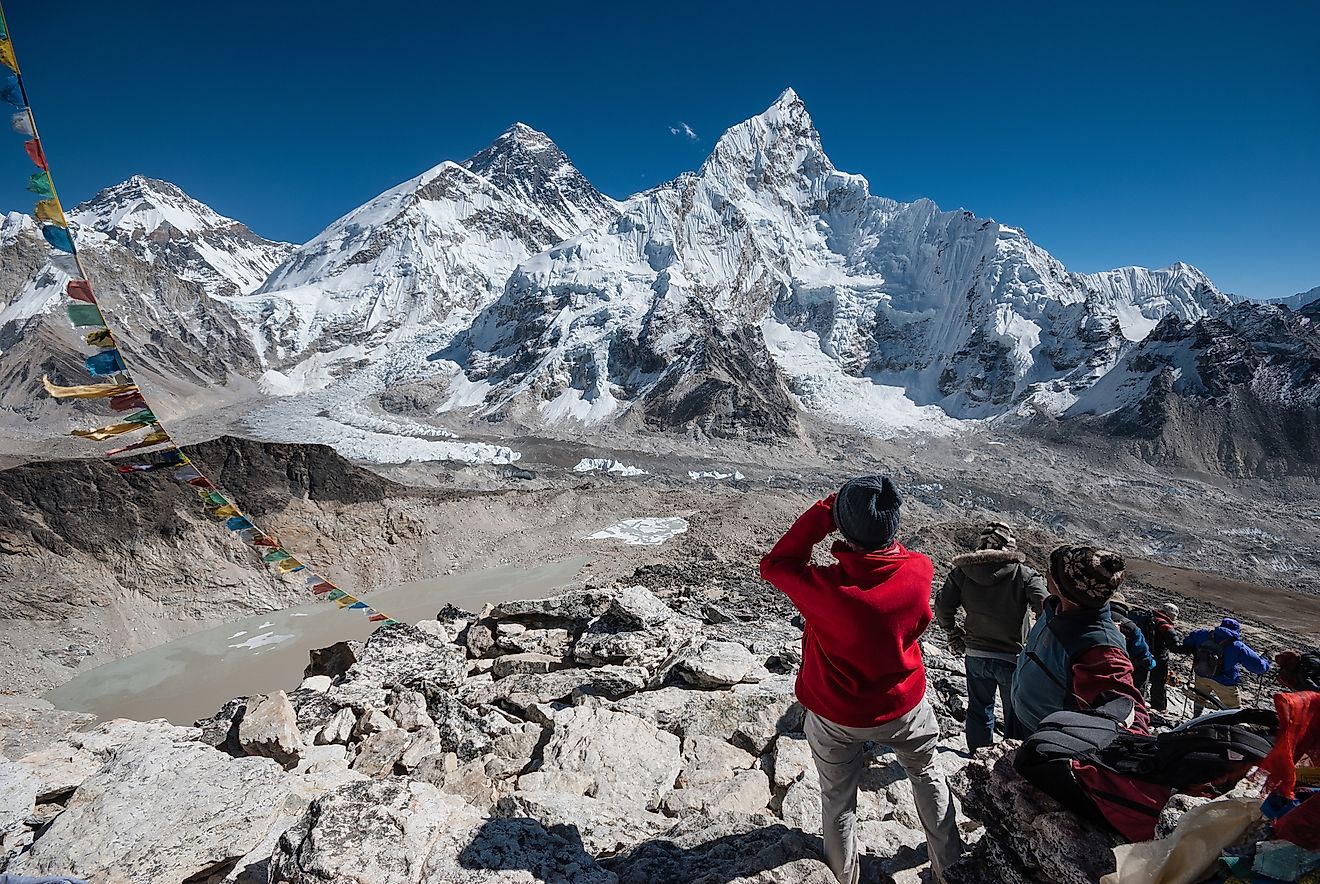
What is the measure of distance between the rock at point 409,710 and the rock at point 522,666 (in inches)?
36.9

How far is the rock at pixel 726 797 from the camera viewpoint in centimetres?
362

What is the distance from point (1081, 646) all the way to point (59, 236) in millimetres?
8605

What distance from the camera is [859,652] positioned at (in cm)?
232

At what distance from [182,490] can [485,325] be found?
6931 centimetres

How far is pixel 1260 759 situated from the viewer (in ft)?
5.13

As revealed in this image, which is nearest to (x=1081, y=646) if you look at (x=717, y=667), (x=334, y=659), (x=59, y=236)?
(x=717, y=667)

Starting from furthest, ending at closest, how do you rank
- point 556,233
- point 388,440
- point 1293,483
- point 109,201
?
point 109,201
point 556,233
point 388,440
point 1293,483

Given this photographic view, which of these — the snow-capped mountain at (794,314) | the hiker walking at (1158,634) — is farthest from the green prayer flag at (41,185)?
the snow-capped mountain at (794,314)

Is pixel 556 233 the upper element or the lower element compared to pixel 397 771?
upper

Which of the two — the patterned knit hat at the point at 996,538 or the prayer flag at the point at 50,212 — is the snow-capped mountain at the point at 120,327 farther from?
the patterned knit hat at the point at 996,538

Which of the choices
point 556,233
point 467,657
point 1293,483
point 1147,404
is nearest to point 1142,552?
point 1293,483

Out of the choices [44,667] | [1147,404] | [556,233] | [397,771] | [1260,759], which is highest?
[556,233]

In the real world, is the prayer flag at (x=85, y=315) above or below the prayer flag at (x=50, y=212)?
below

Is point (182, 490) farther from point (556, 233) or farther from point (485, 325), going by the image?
point (556, 233)
